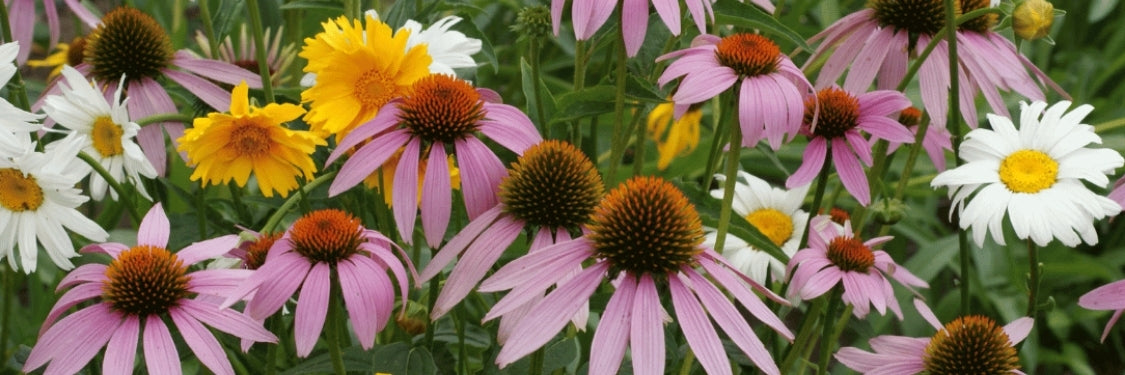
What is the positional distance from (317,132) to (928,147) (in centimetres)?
55

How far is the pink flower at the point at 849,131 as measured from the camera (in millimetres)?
946

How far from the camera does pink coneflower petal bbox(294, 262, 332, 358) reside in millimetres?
713

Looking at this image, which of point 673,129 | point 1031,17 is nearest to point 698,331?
point 1031,17

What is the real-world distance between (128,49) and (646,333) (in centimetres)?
63

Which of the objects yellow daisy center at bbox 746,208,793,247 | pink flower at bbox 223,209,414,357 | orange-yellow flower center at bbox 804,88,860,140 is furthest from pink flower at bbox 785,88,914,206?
pink flower at bbox 223,209,414,357

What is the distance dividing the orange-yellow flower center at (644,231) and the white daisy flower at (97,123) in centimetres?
39

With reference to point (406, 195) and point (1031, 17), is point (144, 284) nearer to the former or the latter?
point (406, 195)

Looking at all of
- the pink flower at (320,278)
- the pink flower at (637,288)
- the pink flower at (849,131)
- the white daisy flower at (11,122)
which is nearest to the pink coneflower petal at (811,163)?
the pink flower at (849,131)

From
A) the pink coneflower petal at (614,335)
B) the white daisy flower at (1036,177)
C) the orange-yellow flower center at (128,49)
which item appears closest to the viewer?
the pink coneflower petal at (614,335)

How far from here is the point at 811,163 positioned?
96cm

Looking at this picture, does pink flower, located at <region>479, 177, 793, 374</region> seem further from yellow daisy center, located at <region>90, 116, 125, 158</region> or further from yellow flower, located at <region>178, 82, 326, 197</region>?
yellow daisy center, located at <region>90, 116, 125, 158</region>

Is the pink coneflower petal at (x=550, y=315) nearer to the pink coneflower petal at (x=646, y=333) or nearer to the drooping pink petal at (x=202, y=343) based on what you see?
the pink coneflower petal at (x=646, y=333)

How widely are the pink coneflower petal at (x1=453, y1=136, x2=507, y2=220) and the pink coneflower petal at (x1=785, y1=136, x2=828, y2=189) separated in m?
0.26

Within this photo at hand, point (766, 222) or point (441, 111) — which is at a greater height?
point (441, 111)
